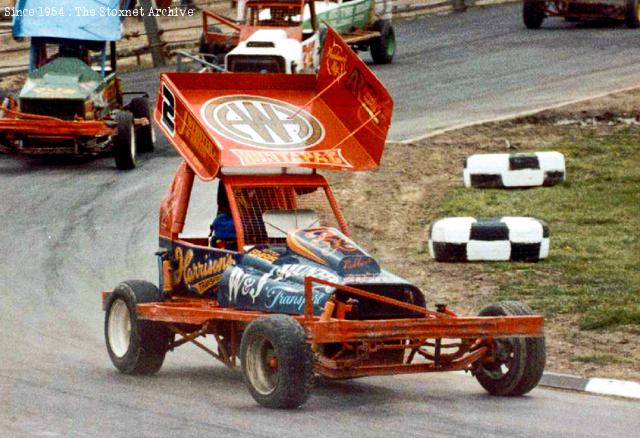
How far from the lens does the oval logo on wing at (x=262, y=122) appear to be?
9.89m

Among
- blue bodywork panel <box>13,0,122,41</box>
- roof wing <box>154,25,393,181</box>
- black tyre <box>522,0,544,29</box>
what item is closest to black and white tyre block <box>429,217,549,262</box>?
roof wing <box>154,25,393,181</box>

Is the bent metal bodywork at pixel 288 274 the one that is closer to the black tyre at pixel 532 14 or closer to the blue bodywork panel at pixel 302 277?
the blue bodywork panel at pixel 302 277

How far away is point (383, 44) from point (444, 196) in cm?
1234

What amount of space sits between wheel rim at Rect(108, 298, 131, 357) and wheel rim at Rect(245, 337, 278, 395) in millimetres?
1772

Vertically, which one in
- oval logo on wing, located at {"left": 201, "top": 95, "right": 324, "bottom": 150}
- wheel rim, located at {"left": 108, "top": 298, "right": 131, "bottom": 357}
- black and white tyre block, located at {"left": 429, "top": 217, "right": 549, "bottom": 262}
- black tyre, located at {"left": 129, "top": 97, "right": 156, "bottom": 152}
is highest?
oval logo on wing, located at {"left": 201, "top": 95, "right": 324, "bottom": 150}

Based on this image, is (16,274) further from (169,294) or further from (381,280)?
(381,280)

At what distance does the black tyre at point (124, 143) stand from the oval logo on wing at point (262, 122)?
9.18 meters

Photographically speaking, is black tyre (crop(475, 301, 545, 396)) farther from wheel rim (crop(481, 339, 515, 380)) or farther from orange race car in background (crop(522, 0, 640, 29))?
orange race car in background (crop(522, 0, 640, 29))

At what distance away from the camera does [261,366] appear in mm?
8625

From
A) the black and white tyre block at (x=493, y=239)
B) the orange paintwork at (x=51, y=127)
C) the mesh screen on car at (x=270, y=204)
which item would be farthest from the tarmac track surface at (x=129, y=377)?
the black and white tyre block at (x=493, y=239)

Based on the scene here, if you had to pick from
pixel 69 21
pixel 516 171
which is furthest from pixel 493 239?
pixel 69 21

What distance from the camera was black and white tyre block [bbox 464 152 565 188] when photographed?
17094 millimetres

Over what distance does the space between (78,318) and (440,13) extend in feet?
87.1

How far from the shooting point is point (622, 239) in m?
14.4
